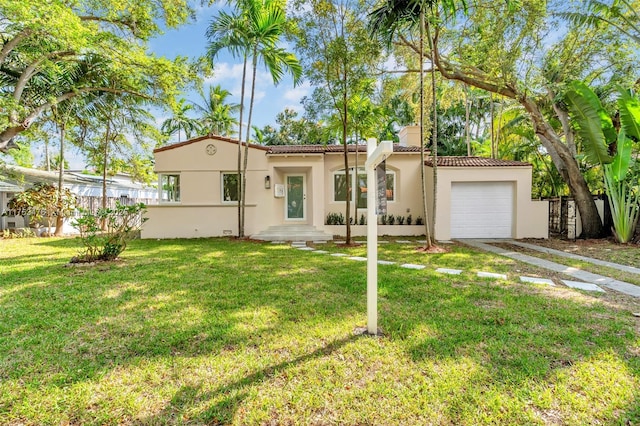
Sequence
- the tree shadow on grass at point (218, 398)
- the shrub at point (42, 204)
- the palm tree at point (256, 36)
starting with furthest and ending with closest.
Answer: the shrub at point (42, 204)
the palm tree at point (256, 36)
the tree shadow on grass at point (218, 398)

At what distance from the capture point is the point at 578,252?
9430 mm

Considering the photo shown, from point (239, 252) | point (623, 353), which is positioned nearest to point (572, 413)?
point (623, 353)

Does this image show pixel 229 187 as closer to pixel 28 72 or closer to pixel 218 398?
pixel 28 72

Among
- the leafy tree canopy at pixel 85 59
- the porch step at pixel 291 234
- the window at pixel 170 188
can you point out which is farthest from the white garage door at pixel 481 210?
the window at pixel 170 188

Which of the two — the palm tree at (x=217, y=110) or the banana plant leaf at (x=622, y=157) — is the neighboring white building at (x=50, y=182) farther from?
the banana plant leaf at (x=622, y=157)

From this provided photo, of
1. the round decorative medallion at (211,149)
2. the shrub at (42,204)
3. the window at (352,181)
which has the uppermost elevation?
the round decorative medallion at (211,149)

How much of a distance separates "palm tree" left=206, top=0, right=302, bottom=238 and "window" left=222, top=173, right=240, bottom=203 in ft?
13.9

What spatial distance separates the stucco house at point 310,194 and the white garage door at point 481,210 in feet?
0.13

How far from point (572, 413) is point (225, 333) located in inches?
131

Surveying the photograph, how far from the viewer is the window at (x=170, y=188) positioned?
13.9 m

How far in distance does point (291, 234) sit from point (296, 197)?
2.32 metres

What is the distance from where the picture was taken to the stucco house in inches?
493

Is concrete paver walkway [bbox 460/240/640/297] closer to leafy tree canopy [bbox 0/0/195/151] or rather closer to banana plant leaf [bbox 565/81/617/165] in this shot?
banana plant leaf [bbox 565/81/617/165]

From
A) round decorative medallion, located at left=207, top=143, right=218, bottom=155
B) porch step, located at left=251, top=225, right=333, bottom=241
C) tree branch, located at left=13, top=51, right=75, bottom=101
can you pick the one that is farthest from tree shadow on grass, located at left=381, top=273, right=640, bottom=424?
tree branch, located at left=13, top=51, right=75, bottom=101
